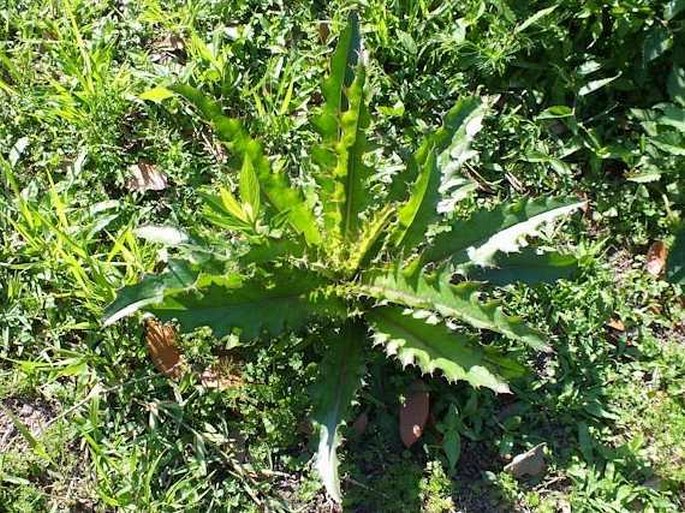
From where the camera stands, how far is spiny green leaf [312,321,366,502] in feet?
8.20

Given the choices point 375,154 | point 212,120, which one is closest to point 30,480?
point 212,120

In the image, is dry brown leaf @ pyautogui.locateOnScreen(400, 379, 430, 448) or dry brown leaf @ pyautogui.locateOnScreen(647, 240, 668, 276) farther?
dry brown leaf @ pyautogui.locateOnScreen(647, 240, 668, 276)

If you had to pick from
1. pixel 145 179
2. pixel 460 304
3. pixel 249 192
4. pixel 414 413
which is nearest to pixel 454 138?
pixel 460 304

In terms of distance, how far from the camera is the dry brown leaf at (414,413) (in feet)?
9.30

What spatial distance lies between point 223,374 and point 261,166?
70 cm

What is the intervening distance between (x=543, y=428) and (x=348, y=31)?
1.32m

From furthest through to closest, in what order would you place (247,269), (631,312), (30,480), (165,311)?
(631,312) → (30,480) → (247,269) → (165,311)

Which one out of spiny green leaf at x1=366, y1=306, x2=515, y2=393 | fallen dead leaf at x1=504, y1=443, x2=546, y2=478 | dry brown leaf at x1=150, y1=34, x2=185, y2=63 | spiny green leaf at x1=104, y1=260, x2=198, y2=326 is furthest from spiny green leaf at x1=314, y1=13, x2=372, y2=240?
dry brown leaf at x1=150, y1=34, x2=185, y2=63

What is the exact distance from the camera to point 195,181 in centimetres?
314

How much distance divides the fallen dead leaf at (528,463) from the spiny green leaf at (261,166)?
0.88m

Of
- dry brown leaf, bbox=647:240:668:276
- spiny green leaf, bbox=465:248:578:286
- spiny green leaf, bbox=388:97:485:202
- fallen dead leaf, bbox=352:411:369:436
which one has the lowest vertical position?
fallen dead leaf, bbox=352:411:369:436

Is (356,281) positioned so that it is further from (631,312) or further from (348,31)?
(631,312)

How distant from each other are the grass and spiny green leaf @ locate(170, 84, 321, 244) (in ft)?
1.46

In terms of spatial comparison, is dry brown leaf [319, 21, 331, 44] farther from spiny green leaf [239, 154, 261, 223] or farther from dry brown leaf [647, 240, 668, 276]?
dry brown leaf [647, 240, 668, 276]
